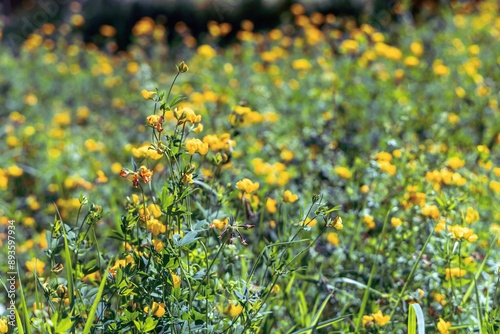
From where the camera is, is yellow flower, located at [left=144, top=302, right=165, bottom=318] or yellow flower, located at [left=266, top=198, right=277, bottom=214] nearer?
yellow flower, located at [left=144, top=302, right=165, bottom=318]

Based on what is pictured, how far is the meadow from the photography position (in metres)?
1.40

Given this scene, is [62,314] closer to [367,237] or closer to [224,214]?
[224,214]

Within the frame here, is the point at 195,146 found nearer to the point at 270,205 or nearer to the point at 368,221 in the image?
the point at 270,205

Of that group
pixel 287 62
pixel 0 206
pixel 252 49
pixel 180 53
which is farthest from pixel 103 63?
pixel 0 206

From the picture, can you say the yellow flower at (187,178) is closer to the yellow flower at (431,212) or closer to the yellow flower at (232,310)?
the yellow flower at (232,310)

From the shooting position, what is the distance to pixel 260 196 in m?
2.06

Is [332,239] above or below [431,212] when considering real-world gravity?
below

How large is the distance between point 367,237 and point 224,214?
891 millimetres

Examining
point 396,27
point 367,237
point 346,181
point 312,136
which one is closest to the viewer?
point 367,237

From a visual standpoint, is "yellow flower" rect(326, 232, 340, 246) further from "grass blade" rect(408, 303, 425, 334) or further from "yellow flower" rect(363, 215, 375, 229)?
"grass blade" rect(408, 303, 425, 334)

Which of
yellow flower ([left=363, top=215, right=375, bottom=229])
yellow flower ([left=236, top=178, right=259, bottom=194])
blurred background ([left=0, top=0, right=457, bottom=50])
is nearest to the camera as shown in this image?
yellow flower ([left=236, top=178, right=259, bottom=194])

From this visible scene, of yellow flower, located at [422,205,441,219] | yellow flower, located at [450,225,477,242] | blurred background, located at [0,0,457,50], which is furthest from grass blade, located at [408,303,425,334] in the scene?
blurred background, located at [0,0,457,50]

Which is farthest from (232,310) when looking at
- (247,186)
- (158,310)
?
(247,186)

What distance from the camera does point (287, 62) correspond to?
5.84m
